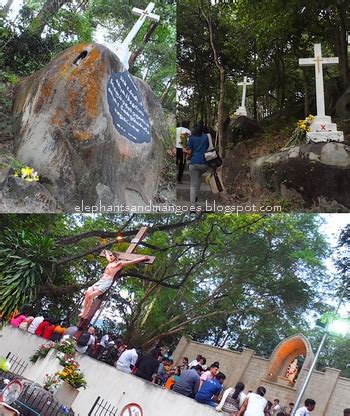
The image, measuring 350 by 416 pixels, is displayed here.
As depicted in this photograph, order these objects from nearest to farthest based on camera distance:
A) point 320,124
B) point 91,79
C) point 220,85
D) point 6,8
→ point 91,79, point 320,124, point 6,8, point 220,85

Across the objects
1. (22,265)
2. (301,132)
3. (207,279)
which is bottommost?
(22,265)

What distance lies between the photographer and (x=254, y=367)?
10.5m

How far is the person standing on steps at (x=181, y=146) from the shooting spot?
8555 millimetres

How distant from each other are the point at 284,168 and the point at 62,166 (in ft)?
10.6

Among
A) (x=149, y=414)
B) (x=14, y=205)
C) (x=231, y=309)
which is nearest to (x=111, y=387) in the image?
(x=149, y=414)

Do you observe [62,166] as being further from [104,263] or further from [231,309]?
[231,309]

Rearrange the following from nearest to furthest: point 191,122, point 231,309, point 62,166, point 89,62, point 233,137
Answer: point 62,166
point 89,62
point 233,137
point 191,122
point 231,309

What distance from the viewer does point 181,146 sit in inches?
343

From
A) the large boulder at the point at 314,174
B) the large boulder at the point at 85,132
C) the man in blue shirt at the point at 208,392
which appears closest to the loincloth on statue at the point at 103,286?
the large boulder at the point at 85,132

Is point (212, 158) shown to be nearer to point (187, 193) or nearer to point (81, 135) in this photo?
point (187, 193)

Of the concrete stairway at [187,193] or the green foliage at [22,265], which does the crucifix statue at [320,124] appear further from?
the green foliage at [22,265]

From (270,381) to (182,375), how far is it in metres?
4.72

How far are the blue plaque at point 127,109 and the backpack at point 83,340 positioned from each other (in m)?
3.04

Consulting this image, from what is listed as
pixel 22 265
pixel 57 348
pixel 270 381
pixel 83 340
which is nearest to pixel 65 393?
pixel 57 348
